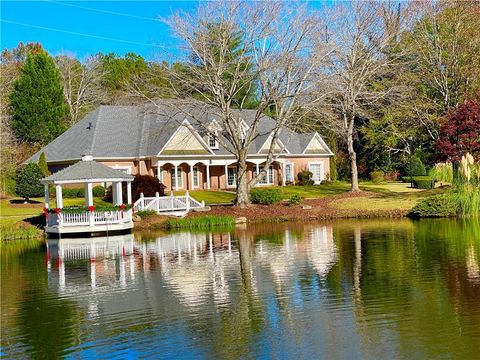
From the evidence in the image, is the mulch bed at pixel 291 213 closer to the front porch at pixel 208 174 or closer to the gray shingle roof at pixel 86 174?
the gray shingle roof at pixel 86 174

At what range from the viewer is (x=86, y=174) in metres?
36.4

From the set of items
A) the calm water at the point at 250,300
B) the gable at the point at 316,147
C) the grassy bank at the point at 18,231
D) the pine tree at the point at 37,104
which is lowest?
the calm water at the point at 250,300

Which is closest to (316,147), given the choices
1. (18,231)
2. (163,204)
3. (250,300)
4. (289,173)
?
(289,173)

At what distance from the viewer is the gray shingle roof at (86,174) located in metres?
36.1

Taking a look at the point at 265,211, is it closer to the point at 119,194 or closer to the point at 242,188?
the point at 242,188

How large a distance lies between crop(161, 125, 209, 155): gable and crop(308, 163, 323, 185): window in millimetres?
11851

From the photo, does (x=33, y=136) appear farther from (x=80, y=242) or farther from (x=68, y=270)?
(x=68, y=270)

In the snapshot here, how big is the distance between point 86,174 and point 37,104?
31.6m

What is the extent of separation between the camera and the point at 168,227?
37.8 m

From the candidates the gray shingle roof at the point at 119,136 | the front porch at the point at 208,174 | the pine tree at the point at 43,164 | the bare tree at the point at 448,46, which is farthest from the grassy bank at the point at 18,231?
the bare tree at the point at 448,46

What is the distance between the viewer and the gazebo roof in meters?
36.0

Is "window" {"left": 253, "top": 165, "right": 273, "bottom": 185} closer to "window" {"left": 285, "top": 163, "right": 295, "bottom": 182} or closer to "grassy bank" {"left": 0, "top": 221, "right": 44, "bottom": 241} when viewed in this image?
"window" {"left": 285, "top": 163, "right": 295, "bottom": 182}

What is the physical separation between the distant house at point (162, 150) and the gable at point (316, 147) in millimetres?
1559

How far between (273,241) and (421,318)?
15.6 meters
